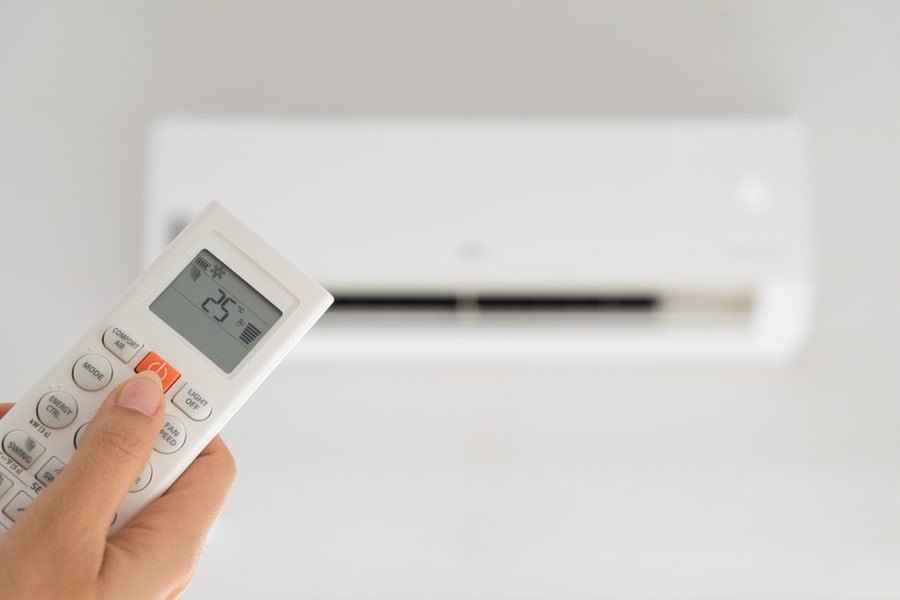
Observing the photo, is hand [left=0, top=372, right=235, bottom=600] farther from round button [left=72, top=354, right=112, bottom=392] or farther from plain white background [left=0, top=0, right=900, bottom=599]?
plain white background [left=0, top=0, right=900, bottom=599]

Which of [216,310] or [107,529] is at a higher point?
[216,310]

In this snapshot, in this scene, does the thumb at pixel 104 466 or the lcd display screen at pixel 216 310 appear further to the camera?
the lcd display screen at pixel 216 310

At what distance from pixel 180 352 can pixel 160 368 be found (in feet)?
0.05

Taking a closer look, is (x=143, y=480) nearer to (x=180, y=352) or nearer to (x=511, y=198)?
(x=180, y=352)

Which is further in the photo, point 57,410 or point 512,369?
point 512,369

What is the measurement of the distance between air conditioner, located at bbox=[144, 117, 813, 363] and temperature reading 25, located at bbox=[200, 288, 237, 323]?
465 mm

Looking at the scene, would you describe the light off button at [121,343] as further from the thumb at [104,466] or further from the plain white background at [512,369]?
the plain white background at [512,369]

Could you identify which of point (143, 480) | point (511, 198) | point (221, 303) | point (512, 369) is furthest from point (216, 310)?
point (512, 369)

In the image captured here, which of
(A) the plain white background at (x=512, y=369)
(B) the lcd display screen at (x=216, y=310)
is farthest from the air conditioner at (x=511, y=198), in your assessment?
(B) the lcd display screen at (x=216, y=310)

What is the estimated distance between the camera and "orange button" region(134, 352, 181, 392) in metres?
0.50

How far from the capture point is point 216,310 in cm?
52

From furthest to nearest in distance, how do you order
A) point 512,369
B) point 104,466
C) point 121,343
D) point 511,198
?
→ point 512,369
point 511,198
point 121,343
point 104,466

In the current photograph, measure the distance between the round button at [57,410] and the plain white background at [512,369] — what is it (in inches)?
24.7

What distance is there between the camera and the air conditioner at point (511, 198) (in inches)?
39.1
